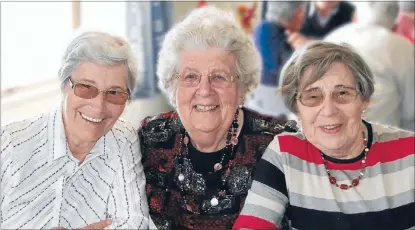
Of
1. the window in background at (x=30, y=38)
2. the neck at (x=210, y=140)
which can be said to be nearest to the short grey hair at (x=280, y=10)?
the window in background at (x=30, y=38)

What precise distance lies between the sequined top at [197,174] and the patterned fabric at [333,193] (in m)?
0.18

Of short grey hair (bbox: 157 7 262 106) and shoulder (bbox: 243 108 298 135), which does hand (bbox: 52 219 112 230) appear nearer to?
short grey hair (bbox: 157 7 262 106)

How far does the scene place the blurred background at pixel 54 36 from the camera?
2.96 meters

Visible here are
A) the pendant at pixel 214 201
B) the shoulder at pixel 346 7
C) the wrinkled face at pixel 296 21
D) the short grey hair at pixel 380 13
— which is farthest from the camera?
the shoulder at pixel 346 7

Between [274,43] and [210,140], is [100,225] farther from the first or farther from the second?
[274,43]

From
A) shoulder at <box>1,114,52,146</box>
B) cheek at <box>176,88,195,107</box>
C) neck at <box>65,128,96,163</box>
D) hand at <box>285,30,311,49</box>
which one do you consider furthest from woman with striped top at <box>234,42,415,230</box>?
hand at <box>285,30,311,49</box>

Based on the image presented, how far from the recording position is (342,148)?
153 centimetres

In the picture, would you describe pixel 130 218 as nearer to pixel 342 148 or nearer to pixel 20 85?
pixel 342 148

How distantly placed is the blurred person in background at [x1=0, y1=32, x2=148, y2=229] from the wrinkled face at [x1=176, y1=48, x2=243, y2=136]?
17 cm

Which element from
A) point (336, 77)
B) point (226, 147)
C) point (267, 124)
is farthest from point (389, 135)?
point (226, 147)

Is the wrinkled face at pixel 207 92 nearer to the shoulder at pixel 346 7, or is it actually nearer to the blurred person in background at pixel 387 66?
the blurred person in background at pixel 387 66

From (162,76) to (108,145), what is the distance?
0.28m

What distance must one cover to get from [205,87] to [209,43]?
137mm

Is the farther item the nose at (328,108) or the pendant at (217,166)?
the pendant at (217,166)
